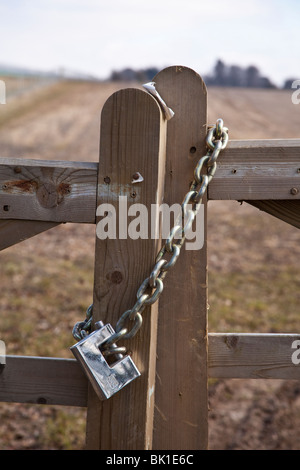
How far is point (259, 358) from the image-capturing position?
1.86 meters

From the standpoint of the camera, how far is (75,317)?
5727mm

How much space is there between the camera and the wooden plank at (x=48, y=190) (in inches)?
63.4

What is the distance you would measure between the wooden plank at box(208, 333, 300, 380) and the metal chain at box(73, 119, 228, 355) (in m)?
0.46

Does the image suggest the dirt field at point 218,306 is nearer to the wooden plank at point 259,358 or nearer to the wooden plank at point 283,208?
the wooden plank at point 259,358

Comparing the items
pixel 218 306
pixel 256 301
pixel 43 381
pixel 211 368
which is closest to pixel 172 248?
pixel 211 368

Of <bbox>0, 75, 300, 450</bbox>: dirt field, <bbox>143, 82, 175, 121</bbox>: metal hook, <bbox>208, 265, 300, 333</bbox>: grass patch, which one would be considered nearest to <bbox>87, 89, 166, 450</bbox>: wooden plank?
<bbox>143, 82, 175, 121</bbox>: metal hook

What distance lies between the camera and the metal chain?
4.85ft

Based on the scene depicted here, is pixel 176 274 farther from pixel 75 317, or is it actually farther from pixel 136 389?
pixel 75 317

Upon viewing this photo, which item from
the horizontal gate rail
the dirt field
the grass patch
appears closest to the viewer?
the horizontal gate rail

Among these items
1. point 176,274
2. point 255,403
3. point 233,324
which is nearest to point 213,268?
point 233,324

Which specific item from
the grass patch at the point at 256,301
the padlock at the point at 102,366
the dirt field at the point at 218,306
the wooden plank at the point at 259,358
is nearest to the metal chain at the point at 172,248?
the padlock at the point at 102,366

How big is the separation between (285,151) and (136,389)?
2.83ft

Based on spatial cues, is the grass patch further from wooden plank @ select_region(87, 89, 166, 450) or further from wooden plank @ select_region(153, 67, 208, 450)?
wooden plank @ select_region(87, 89, 166, 450)

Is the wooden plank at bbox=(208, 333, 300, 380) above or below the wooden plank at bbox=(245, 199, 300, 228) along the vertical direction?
below
